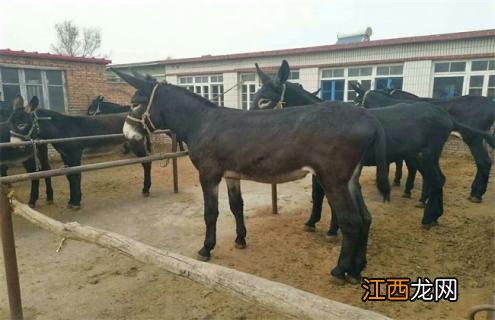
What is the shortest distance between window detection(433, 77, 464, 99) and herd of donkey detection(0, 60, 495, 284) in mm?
5574

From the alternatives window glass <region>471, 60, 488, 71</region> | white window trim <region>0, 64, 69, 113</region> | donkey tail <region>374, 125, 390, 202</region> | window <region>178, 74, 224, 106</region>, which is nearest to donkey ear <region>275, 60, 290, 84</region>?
donkey tail <region>374, 125, 390, 202</region>

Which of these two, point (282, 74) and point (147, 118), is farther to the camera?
point (282, 74)

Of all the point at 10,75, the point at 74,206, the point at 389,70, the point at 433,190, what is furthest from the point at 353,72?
the point at 10,75

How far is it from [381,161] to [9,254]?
3.23m

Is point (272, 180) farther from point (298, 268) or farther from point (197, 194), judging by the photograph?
point (197, 194)

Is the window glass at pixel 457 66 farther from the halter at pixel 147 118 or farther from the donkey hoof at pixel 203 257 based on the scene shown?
the donkey hoof at pixel 203 257

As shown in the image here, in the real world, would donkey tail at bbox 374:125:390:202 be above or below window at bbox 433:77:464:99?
below

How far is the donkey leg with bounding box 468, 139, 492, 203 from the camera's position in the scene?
5543 mm

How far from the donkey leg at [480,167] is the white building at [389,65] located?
17.1 feet

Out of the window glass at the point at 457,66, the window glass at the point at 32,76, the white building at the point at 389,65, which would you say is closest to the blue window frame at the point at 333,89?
the white building at the point at 389,65

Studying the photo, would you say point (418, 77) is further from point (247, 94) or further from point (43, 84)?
point (43, 84)

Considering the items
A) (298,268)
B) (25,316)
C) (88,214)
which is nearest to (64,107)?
(88,214)

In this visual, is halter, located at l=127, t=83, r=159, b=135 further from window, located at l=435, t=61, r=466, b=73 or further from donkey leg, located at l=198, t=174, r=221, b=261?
window, located at l=435, t=61, r=466, b=73

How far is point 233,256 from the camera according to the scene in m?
3.75
